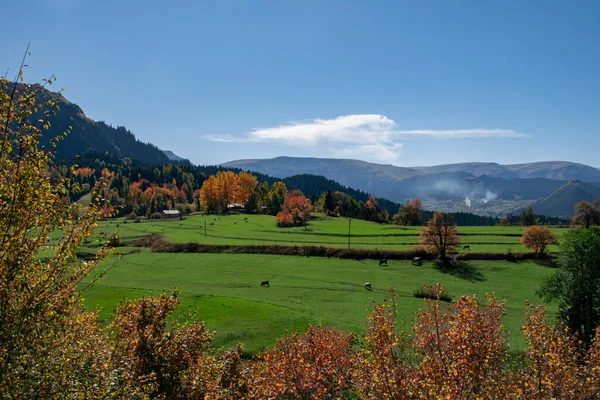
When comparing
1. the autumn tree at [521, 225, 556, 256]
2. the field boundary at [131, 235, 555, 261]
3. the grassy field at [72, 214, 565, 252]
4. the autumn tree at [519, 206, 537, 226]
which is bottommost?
the field boundary at [131, 235, 555, 261]

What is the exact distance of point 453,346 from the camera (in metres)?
15.4

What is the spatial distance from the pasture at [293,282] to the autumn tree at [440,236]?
16.5 ft

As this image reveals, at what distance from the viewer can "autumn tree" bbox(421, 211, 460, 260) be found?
92250 millimetres

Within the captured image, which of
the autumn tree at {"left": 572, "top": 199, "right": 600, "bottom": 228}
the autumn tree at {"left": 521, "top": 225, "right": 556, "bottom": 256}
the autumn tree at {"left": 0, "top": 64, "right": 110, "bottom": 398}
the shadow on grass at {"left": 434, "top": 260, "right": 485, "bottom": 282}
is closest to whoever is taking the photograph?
the autumn tree at {"left": 0, "top": 64, "right": 110, "bottom": 398}

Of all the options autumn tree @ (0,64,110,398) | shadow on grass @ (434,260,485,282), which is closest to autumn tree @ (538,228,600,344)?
shadow on grass @ (434,260,485,282)

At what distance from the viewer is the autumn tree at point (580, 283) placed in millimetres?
51000

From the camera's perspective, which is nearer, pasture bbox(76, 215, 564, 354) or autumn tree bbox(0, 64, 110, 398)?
autumn tree bbox(0, 64, 110, 398)

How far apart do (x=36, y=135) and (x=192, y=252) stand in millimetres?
95678

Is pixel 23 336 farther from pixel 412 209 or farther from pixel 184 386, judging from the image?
pixel 412 209

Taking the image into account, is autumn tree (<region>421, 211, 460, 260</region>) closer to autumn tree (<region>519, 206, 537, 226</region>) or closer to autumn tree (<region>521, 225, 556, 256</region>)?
autumn tree (<region>521, 225, 556, 256</region>)

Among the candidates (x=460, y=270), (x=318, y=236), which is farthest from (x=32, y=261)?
(x=318, y=236)

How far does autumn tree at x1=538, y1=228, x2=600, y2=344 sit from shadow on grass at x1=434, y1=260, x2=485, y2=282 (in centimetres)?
2402

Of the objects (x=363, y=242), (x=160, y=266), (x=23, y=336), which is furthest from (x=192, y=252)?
(x=23, y=336)

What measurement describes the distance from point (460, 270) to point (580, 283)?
33392 millimetres
